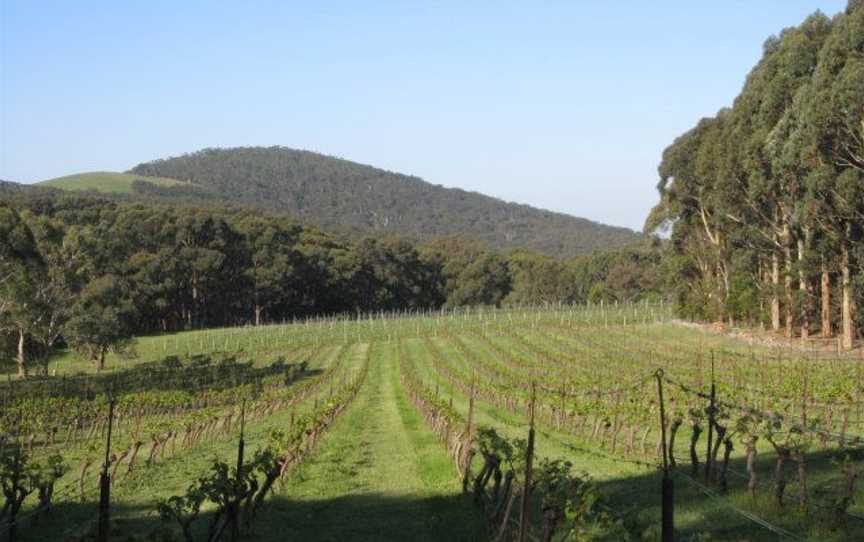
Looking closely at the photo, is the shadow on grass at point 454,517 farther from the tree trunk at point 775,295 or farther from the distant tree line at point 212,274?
the tree trunk at point 775,295

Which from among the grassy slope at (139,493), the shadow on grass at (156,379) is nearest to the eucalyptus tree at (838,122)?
the grassy slope at (139,493)

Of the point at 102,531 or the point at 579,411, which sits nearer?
the point at 102,531

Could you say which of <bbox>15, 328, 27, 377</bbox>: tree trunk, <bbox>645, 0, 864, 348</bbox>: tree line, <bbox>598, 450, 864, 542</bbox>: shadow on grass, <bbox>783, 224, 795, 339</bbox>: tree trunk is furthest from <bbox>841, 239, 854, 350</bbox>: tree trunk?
<bbox>15, 328, 27, 377</bbox>: tree trunk

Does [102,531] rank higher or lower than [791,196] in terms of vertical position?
lower

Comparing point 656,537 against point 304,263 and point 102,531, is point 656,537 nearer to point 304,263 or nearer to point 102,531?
point 102,531

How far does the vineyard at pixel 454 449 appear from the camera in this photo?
10.9m

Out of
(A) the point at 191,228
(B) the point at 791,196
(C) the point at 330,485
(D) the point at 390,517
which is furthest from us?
(A) the point at 191,228

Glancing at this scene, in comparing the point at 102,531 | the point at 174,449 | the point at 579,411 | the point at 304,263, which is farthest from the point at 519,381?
the point at 304,263

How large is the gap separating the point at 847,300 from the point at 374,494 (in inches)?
1065

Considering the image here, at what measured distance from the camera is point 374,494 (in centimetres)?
1506

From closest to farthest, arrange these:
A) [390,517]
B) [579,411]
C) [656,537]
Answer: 1. [656,537]
2. [390,517]
3. [579,411]

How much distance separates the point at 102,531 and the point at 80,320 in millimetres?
39898

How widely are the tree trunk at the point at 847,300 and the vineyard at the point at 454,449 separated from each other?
214cm

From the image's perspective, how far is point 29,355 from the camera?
5338 cm
